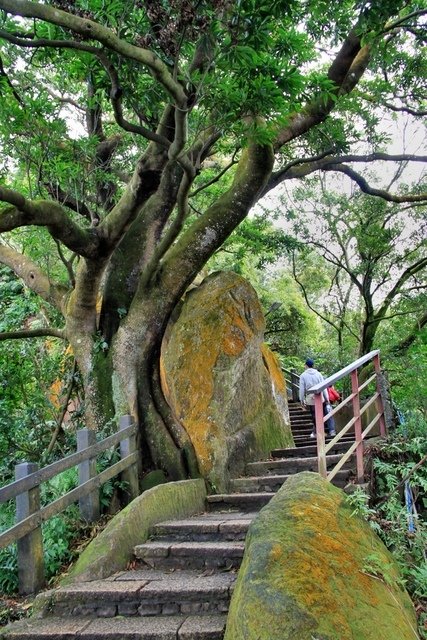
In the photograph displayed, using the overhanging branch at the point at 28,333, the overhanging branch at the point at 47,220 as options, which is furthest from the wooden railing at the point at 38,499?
the overhanging branch at the point at 28,333

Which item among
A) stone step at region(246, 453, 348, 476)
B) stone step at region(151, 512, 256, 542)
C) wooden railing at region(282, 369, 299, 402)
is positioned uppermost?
wooden railing at region(282, 369, 299, 402)

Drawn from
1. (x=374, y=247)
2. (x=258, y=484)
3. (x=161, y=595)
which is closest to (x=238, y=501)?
(x=258, y=484)

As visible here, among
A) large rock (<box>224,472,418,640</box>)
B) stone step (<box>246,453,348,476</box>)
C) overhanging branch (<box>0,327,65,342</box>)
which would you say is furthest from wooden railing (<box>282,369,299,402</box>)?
large rock (<box>224,472,418,640</box>)

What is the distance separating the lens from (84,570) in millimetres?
4871

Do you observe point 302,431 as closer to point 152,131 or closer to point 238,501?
point 238,501

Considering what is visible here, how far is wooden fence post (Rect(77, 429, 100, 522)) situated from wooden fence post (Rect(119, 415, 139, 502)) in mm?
664

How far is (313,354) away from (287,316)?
1755mm

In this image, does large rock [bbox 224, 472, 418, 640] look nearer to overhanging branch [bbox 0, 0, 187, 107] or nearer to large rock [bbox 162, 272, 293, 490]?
large rock [bbox 162, 272, 293, 490]

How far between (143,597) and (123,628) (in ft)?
1.20

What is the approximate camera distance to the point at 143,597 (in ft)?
14.3

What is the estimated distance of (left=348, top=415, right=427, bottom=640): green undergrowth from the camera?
4.55m

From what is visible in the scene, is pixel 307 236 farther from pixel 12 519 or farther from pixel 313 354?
pixel 12 519

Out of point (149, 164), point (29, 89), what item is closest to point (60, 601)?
point (149, 164)

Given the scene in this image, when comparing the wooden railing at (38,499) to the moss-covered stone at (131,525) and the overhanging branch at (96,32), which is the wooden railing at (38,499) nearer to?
the moss-covered stone at (131,525)
